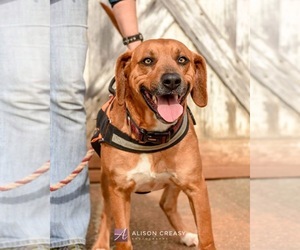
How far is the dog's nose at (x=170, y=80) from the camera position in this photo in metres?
2.07

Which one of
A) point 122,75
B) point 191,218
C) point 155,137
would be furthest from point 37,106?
point 191,218

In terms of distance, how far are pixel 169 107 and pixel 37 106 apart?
1.51 ft

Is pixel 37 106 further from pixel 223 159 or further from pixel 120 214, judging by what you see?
pixel 223 159

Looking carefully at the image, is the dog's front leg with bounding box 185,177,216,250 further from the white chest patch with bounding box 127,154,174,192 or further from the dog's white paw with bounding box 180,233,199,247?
the dog's white paw with bounding box 180,233,199,247

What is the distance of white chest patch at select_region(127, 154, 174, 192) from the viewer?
90.3 inches

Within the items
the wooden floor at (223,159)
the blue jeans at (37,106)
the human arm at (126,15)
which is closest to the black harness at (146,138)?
the blue jeans at (37,106)

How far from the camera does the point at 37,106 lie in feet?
6.93

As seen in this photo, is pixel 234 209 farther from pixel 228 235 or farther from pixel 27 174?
pixel 27 174

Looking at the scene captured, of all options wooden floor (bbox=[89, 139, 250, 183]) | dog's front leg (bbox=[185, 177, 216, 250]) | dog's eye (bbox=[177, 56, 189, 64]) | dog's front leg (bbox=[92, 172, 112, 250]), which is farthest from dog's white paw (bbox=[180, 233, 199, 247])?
wooden floor (bbox=[89, 139, 250, 183])

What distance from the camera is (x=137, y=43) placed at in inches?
96.6

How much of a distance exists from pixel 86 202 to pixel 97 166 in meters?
1.19

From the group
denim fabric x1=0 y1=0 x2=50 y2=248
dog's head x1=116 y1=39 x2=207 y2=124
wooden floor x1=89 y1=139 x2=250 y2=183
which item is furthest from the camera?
wooden floor x1=89 y1=139 x2=250 y2=183

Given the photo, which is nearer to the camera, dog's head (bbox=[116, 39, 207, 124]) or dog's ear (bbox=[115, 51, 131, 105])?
dog's head (bbox=[116, 39, 207, 124])

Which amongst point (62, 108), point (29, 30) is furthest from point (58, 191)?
point (29, 30)
